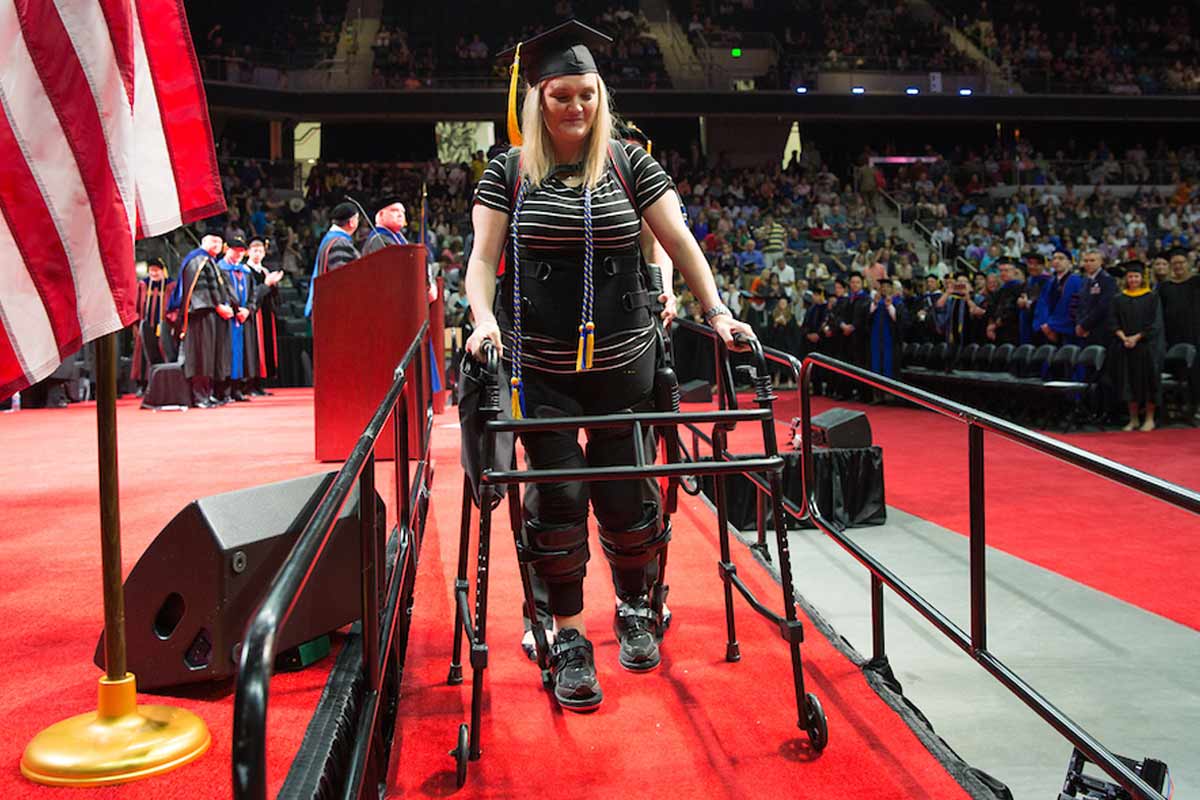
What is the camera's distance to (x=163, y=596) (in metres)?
2.57

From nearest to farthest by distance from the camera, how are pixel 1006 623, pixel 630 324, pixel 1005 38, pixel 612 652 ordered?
1. pixel 630 324
2. pixel 612 652
3. pixel 1006 623
4. pixel 1005 38

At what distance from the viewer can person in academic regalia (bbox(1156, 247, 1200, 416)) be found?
34.9 feet

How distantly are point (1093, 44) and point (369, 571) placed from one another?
32.2 meters

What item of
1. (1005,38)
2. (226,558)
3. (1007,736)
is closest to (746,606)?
(1007,736)

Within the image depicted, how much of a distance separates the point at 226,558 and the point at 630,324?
1.18 metres

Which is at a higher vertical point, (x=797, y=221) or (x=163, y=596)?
(x=797, y=221)

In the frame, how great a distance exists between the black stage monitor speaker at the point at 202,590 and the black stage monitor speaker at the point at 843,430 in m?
4.52

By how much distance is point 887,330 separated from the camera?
13758 millimetres

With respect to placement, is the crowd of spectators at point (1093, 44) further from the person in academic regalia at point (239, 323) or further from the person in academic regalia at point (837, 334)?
the person in academic regalia at point (239, 323)

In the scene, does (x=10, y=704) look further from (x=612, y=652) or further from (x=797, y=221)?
(x=797, y=221)

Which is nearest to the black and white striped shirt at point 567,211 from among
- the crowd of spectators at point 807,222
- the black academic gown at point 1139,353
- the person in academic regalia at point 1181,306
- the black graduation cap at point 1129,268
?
the black academic gown at point 1139,353

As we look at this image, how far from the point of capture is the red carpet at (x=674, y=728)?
2379 mm

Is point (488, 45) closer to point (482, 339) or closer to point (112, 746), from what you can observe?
point (482, 339)

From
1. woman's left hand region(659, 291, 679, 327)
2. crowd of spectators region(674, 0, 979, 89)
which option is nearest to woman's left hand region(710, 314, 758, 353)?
woman's left hand region(659, 291, 679, 327)
